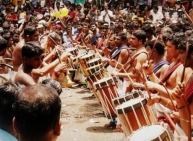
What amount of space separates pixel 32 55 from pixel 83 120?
11.6 ft

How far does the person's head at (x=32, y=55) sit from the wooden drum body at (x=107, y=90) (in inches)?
79.0

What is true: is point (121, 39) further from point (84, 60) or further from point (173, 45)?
point (173, 45)

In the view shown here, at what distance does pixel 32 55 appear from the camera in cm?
445

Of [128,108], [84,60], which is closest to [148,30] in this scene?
[84,60]

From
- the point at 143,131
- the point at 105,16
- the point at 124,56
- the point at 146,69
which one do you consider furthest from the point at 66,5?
the point at 143,131

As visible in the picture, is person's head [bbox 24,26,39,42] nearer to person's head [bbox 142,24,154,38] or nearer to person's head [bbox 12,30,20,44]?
person's head [bbox 142,24,154,38]

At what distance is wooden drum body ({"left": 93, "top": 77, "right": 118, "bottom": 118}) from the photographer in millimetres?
6395

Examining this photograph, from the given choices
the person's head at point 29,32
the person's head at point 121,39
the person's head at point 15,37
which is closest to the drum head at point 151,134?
the person's head at point 29,32

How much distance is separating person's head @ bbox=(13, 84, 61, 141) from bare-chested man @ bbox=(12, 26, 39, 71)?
398 centimetres

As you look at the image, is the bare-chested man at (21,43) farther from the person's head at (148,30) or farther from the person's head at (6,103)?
the person's head at (6,103)

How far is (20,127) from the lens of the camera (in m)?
2.21

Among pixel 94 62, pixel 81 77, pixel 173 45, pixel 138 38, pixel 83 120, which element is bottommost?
pixel 81 77

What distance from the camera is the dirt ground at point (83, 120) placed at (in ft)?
21.9

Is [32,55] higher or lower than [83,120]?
higher
